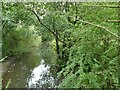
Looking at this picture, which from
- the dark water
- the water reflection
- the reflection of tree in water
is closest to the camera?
the reflection of tree in water

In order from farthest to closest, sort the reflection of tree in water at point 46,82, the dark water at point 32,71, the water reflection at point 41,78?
the dark water at point 32,71 < the water reflection at point 41,78 < the reflection of tree in water at point 46,82

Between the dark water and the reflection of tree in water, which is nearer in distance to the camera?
the reflection of tree in water

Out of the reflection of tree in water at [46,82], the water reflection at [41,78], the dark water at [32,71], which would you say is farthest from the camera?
the dark water at [32,71]

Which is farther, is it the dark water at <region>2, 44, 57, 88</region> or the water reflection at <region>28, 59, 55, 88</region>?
the dark water at <region>2, 44, 57, 88</region>

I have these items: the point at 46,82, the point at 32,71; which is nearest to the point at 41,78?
the point at 46,82

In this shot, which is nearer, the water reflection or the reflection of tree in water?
the reflection of tree in water

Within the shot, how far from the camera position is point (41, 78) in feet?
23.7

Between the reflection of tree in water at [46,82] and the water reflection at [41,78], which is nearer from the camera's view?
the reflection of tree in water at [46,82]

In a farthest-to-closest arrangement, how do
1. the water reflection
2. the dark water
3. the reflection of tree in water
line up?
the dark water < the water reflection < the reflection of tree in water

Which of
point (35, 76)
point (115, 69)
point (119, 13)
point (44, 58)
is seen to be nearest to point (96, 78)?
point (115, 69)

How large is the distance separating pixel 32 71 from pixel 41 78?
0.84 m

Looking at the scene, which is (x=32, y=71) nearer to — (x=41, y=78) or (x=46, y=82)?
(x=41, y=78)

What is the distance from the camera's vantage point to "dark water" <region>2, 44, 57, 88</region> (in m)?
6.70

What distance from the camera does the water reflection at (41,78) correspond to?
21.5 feet
